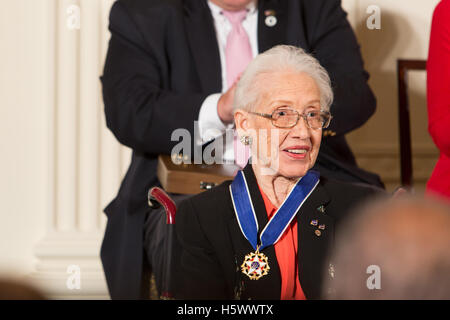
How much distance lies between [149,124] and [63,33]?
1028mm

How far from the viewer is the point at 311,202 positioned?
1.18 m

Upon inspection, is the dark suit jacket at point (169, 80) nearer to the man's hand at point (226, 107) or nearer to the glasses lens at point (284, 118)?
the man's hand at point (226, 107)


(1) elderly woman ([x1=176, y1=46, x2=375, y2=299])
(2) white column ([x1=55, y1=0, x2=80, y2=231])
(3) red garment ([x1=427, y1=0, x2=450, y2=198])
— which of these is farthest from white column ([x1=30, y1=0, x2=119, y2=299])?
(1) elderly woman ([x1=176, y1=46, x2=375, y2=299])

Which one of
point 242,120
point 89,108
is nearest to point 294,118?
point 242,120

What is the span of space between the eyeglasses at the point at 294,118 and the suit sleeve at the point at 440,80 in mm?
772

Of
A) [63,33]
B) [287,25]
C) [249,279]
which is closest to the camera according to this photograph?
[249,279]

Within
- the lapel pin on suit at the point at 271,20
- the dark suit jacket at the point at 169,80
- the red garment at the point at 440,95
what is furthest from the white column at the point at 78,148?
the red garment at the point at 440,95

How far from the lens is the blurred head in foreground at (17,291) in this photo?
2555 mm

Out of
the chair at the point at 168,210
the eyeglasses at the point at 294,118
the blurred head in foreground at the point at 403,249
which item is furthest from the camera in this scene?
the chair at the point at 168,210

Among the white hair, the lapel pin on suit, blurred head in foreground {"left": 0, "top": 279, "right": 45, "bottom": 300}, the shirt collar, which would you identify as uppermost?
the shirt collar

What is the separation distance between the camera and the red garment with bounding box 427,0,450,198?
1.81 m

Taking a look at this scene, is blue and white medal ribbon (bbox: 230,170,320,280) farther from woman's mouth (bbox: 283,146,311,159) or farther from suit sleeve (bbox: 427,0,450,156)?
suit sleeve (bbox: 427,0,450,156)
